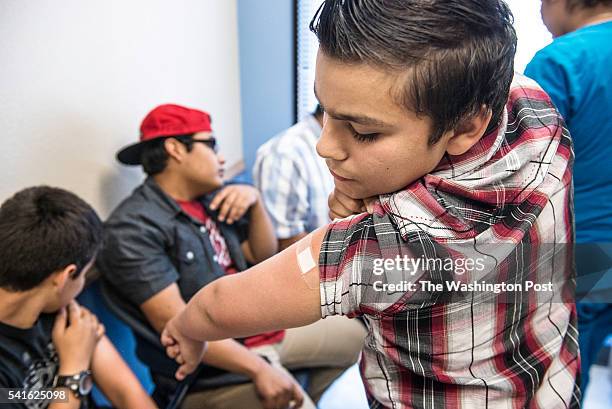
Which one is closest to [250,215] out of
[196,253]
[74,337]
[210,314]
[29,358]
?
[196,253]

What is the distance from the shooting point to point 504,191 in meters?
0.64

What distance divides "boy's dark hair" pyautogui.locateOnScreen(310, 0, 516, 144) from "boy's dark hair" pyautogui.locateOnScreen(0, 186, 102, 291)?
79 cm

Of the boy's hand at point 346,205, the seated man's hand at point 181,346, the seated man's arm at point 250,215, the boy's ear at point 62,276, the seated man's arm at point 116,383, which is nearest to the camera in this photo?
the boy's hand at point 346,205

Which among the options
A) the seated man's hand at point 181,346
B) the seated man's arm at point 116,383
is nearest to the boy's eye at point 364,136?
the seated man's hand at point 181,346

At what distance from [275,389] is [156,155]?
2.44ft

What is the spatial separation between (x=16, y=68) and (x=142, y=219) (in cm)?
47

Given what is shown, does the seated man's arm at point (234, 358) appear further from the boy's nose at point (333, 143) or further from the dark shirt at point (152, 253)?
the boy's nose at point (333, 143)

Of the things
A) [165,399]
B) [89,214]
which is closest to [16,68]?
[89,214]

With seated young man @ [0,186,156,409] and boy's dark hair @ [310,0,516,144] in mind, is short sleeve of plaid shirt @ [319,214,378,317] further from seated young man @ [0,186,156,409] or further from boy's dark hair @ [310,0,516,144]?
seated young man @ [0,186,156,409]

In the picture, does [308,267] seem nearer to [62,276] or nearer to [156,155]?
[62,276]

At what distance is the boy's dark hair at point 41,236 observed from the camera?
1.07 m

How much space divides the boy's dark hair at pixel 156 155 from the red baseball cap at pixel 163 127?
0.01m

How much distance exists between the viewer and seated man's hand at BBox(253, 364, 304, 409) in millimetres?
1429

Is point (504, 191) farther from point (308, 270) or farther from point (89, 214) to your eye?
point (89, 214)
